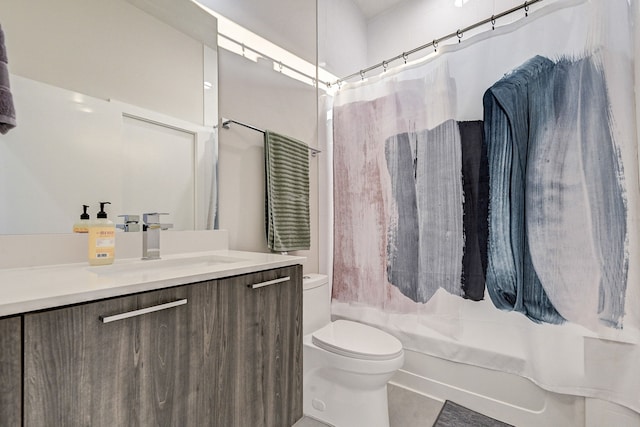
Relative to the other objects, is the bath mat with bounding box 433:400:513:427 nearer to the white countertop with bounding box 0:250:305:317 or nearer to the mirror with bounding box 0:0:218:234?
the white countertop with bounding box 0:250:305:317

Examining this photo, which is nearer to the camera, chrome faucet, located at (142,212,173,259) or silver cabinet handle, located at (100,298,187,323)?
silver cabinet handle, located at (100,298,187,323)

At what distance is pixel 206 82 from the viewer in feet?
4.52

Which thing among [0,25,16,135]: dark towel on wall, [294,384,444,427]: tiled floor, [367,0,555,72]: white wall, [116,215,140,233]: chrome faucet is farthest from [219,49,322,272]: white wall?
[294,384,444,427]: tiled floor

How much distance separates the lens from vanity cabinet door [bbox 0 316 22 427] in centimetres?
48

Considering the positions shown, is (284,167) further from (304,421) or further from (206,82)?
(304,421)

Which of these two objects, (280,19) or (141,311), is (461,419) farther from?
(280,19)

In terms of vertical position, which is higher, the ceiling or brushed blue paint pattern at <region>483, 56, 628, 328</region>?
the ceiling

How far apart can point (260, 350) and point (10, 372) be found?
55 centimetres

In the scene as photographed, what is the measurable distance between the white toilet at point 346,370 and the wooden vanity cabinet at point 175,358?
31cm

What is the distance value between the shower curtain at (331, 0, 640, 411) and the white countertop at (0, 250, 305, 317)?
868 millimetres

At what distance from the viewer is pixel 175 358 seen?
2.31ft

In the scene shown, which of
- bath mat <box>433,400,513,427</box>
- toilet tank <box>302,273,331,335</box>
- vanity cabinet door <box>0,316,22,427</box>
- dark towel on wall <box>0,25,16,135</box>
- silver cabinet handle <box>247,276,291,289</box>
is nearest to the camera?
vanity cabinet door <box>0,316,22,427</box>

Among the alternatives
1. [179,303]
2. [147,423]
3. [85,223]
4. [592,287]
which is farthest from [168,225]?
[592,287]

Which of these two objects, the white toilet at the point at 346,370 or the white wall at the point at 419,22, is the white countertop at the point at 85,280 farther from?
the white wall at the point at 419,22
